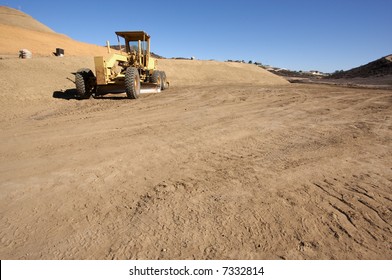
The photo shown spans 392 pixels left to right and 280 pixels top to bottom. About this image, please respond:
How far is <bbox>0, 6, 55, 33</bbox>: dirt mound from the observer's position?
49975mm

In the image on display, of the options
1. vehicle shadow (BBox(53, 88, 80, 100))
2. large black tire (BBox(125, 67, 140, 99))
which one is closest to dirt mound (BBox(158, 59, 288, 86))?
vehicle shadow (BBox(53, 88, 80, 100))

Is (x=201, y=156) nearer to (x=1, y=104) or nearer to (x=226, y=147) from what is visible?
(x=226, y=147)

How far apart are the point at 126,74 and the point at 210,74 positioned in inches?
634

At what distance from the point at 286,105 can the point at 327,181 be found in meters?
5.84

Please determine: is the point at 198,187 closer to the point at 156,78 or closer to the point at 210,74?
the point at 156,78

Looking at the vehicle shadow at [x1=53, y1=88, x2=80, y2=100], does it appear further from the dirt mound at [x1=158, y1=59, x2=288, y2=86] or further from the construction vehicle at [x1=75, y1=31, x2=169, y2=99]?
the dirt mound at [x1=158, y1=59, x2=288, y2=86]

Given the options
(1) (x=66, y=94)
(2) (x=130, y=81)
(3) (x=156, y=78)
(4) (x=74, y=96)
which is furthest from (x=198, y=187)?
(3) (x=156, y=78)

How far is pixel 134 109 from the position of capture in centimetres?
872

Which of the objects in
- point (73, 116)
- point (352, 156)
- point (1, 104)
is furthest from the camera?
point (1, 104)

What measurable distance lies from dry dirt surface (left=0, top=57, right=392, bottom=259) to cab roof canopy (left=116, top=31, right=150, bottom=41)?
6127mm

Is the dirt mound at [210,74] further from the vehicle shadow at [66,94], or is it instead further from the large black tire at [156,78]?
the vehicle shadow at [66,94]

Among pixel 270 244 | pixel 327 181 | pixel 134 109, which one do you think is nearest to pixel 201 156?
pixel 327 181

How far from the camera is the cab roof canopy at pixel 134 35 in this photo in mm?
11977
